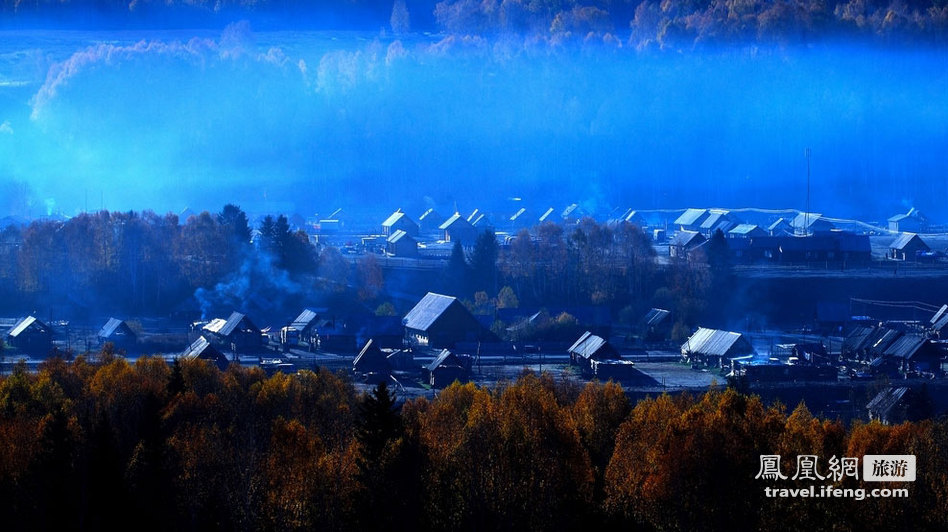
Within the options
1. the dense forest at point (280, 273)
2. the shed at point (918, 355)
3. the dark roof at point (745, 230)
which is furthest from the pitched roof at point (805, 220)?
the shed at point (918, 355)

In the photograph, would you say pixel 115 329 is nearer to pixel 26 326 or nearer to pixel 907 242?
pixel 26 326

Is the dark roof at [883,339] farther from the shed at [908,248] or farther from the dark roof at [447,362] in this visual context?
the shed at [908,248]

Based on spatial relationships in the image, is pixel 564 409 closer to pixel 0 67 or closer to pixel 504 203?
pixel 504 203

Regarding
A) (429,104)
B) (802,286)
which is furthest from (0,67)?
(802,286)

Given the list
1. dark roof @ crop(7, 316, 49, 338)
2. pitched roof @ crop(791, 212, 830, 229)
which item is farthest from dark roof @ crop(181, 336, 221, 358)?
pitched roof @ crop(791, 212, 830, 229)

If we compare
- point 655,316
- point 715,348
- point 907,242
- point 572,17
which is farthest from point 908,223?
point 572,17
